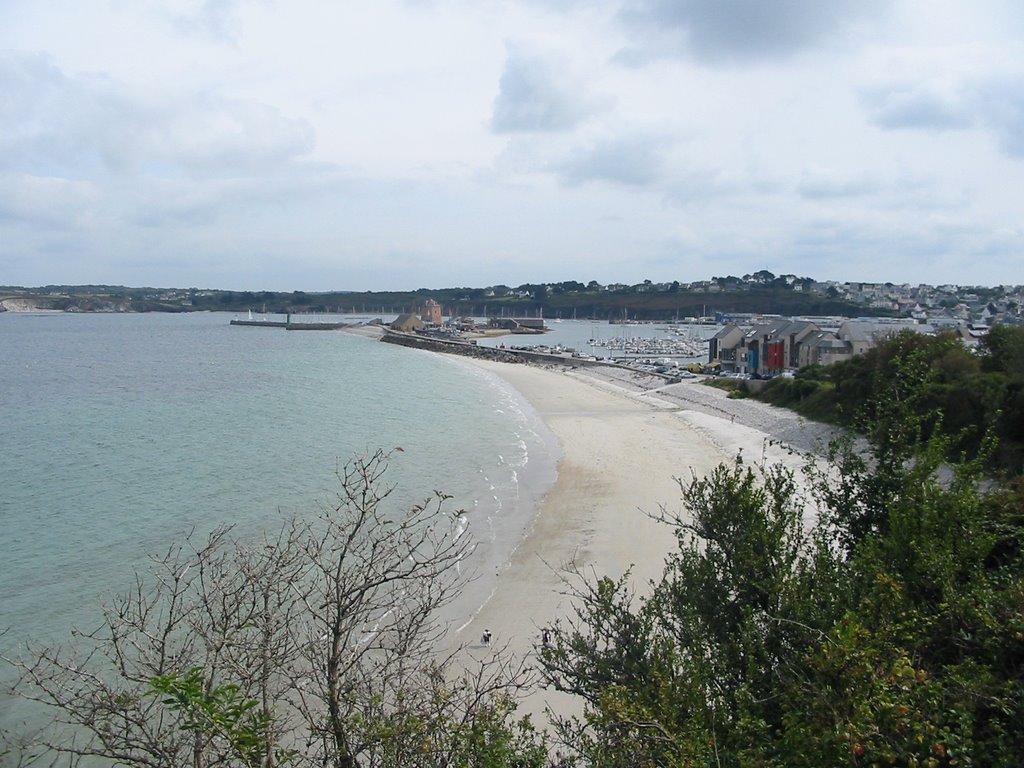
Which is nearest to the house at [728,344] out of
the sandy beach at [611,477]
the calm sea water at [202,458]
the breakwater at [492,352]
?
the sandy beach at [611,477]

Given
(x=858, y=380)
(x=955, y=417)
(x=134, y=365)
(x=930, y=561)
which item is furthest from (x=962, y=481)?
(x=134, y=365)

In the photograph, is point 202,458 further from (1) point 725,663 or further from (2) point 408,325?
(2) point 408,325

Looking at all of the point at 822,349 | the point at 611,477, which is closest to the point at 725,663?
the point at 611,477

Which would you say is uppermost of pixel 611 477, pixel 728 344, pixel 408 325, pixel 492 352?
pixel 728 344

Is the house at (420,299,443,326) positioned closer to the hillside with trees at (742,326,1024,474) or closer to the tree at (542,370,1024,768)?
the hillside with trees at (742,326,1024,474)

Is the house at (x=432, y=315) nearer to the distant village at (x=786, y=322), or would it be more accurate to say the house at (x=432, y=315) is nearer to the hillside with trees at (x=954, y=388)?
the distant village at (x=786, y=322)

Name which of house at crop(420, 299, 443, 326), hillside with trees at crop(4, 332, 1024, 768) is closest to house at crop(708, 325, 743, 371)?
hillside with trees at crop(4, 332, 1024, 768)

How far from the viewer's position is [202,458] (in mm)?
28531

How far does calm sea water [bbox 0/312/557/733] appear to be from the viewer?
57.4ft

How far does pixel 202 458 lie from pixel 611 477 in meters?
14.8

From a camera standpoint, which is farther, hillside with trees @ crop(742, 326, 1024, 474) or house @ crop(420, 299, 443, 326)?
house @ crop(420, 299, 443, 326)

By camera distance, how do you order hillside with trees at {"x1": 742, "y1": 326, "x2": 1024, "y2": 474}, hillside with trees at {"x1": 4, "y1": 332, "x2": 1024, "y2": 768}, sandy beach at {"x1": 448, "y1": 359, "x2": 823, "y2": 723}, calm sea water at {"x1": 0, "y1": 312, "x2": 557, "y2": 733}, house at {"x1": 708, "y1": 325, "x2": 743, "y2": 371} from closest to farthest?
hillside with trees at {"x1": 4, "y1": 332, "x2": 1024, "y2": 768}, sandy beach at {"x1": 448, "y1": 359, "x2": 823, "y2": 723}, calm sea water at {"x1": 0, "y1": 312, "x2": 557, "y2": 733}, hillside with trees at {"x1": 742, "y1": 326, "x2": 1024, "y2": 474}, house at {"x1": 708, "y1": 325, "x2": 743, "y2": 371}

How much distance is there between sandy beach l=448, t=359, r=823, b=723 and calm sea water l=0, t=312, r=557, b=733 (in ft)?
2.96

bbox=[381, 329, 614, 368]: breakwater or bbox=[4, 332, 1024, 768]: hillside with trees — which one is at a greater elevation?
bbox=[4, 332, 1024, 768]: hillside with trees
